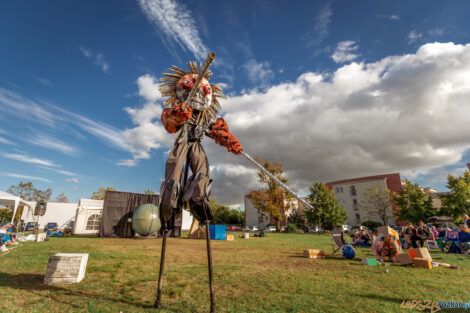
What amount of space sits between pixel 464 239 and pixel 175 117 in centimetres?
1405

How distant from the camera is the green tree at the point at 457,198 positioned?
27219 mm

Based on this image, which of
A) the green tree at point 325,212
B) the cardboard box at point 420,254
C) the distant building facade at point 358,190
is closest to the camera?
the cardboard box at point 420,254

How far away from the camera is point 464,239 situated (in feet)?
33.2

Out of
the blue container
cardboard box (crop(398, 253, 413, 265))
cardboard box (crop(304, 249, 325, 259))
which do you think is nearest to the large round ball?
the blue container

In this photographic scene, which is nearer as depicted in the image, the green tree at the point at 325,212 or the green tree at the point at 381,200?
the green tree at the point at 325,212

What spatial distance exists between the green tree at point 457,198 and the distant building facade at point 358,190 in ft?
38.0

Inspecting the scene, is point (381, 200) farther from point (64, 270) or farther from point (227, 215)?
point (64, 270)

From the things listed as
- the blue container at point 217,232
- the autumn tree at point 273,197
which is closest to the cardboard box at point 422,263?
the blue container at point 217,232

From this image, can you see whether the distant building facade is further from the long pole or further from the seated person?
the long pole

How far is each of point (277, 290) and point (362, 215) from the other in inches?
1926

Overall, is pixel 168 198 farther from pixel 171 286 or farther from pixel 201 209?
pixel 171 286

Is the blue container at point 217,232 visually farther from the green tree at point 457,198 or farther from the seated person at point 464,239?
the green tree at point 457,198

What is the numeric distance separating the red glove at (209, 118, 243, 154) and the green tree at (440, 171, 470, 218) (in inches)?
1439

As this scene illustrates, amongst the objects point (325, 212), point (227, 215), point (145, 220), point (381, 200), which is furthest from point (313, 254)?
point (227, 215)
